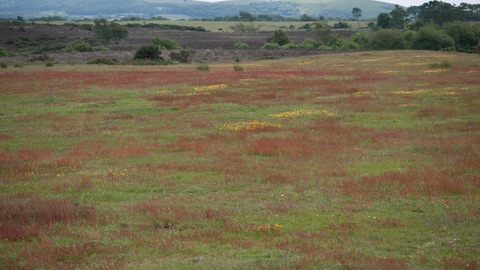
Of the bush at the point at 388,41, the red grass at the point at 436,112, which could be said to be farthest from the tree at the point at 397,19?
the red grass at the point at 436,112

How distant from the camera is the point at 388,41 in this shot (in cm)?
9406

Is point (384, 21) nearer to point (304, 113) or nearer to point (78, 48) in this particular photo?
point (78, 48)

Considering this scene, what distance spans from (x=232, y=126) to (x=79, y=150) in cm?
786

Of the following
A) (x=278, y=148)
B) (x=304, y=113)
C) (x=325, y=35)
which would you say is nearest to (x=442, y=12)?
(x=325, y=35)

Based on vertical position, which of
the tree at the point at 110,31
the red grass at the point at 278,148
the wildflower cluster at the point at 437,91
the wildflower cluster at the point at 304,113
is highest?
the tree at the point at 110,31

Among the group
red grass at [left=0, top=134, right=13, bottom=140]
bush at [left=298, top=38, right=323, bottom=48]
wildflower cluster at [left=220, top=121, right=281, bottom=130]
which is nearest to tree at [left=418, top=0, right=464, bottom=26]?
bush at [left=298, top=38, right=323, bottom=48]

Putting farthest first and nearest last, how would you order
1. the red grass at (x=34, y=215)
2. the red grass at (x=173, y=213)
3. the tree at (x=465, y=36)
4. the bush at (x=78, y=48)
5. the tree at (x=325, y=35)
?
the tree at (x=325, y=35)
the bush at (x=78, y=48)
the tree at (x=465, y=36)
the red grass at (x=173, y=213)
the red grass at (x=34, y=215)

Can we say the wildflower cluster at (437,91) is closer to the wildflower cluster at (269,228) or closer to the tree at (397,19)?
the wildflower cluster at (269,228)

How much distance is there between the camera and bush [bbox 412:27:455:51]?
8538cm

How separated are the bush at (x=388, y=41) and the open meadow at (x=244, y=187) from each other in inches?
3002

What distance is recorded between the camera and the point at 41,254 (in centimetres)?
639

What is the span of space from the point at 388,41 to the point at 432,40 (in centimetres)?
1085

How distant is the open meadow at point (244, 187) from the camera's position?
21.5 feet

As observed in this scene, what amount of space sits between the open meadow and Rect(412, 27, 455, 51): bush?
236 ft
